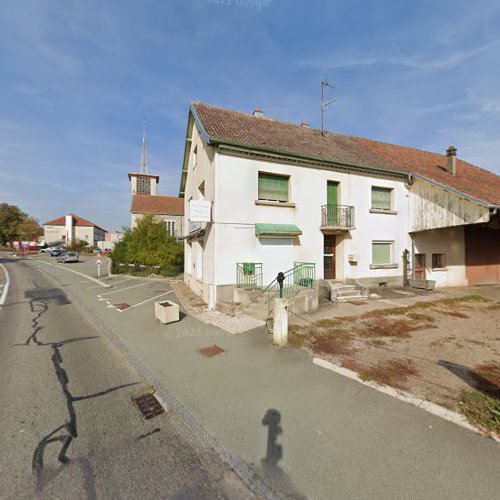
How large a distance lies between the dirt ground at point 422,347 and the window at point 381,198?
19.0 feet

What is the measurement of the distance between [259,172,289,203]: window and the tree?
71426 mm

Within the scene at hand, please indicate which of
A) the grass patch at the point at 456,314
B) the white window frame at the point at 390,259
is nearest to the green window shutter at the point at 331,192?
the white window frame at the point at 390,259

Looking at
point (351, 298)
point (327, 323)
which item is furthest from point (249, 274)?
point (351, 298)

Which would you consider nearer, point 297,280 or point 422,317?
point 422,317

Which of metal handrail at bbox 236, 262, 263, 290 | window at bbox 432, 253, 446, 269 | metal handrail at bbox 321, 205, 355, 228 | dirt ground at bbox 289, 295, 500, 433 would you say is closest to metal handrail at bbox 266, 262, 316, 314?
metal handrail at bbox 236, 262, 263, 290

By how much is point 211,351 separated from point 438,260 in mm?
13927

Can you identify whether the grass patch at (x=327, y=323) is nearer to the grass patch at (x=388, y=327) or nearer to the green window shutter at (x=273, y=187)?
the grass patch at (x=388, y=327)

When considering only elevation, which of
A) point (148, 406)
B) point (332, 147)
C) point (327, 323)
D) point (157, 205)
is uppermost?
point (157, 205)

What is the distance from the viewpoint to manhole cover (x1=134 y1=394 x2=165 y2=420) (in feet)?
11.8

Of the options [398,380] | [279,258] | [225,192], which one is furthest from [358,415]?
[225,192]

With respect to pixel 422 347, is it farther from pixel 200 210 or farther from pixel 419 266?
pixel 419 266

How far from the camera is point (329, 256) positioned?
39.2 feet

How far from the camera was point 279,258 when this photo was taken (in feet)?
33.9

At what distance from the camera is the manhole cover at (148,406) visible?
3.60 metres
